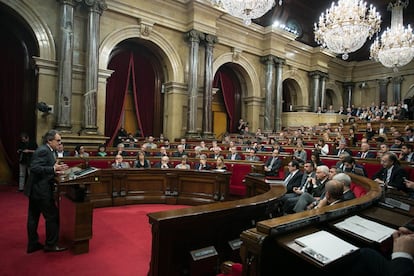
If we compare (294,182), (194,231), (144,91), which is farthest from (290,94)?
(194,231)

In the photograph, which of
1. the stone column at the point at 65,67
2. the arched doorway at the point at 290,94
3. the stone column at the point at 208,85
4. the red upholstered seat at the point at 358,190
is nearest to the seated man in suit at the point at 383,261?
the red upholstered seat at the point at 358,190

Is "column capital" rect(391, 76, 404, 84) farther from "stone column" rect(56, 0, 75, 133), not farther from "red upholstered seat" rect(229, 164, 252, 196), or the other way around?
"stone column" rect(56, 0, 75, 133)

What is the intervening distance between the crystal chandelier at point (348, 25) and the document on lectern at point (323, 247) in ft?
28.5

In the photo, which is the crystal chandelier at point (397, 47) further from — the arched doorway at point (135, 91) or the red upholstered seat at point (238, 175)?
the arched doorway at point (135, 91)

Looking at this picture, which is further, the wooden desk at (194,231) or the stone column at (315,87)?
the stone column at (315,87)

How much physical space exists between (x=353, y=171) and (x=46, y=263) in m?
4.09

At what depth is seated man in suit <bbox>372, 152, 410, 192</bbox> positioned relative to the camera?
371 cm

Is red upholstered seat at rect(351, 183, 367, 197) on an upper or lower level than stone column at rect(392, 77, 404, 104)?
lower

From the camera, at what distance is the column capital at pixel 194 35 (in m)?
10.4

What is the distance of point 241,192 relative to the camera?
5738mm

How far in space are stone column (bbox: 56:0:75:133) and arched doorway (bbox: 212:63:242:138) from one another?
689cm

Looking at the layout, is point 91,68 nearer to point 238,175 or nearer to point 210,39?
point 210,39

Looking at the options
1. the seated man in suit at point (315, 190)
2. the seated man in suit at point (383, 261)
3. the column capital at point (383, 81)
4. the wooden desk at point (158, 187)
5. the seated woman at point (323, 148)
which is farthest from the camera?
the column capital at point (383, 81)

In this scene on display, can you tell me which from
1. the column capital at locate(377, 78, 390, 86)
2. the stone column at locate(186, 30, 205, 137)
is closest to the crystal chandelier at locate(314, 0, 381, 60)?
the stone column at locate(186, 30, 205, 137)
